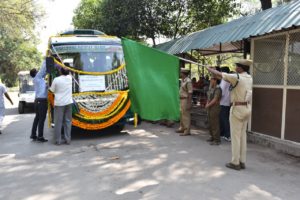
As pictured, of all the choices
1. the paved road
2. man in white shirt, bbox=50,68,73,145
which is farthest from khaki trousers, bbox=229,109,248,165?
man in white shirt, bbox=50,68,73,145

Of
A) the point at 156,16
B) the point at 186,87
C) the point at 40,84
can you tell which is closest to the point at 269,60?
the point at 186,87

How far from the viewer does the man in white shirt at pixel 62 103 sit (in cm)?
807

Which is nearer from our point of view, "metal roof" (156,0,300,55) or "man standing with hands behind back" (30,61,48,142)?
"metal roof" (156,0,300,55)

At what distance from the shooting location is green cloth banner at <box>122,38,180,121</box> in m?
6.85

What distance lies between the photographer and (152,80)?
6945mm

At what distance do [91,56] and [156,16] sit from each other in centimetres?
985

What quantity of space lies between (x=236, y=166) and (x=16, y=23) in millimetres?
19333

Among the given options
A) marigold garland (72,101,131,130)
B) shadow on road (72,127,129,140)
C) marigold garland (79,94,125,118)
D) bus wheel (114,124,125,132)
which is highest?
marigold garland (79,94,125,118)

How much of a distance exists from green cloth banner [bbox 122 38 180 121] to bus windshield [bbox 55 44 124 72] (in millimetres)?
2505

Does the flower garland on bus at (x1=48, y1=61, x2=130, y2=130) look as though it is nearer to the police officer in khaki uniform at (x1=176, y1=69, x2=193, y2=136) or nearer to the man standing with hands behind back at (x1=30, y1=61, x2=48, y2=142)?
the man standing with hands behind back at (x1=30, y1=61, x2=48, y2=142)

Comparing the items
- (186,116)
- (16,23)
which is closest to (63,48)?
(186,116)

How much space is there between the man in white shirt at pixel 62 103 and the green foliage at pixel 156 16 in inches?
405

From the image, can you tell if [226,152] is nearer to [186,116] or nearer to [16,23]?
[186,116]

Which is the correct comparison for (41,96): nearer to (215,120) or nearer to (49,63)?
(49,63)
